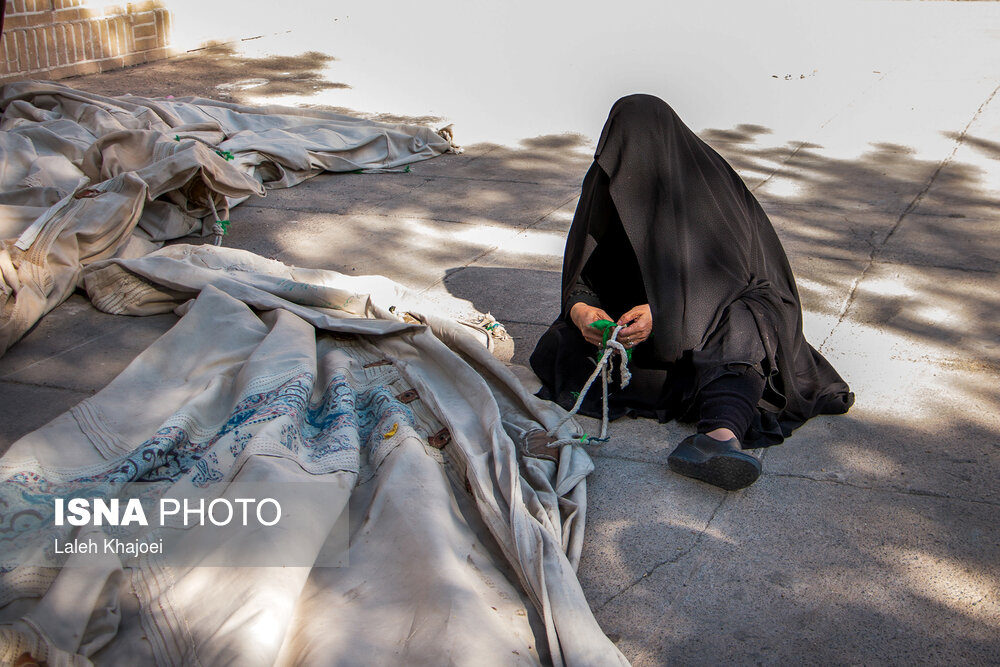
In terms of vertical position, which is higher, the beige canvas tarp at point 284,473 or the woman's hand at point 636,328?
the woman's hand at point 636,328

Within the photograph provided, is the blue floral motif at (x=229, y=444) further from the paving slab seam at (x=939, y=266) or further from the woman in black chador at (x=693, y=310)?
the paving slab seam at (x=939, y=266)

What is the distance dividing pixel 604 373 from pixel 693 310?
0.35 meters

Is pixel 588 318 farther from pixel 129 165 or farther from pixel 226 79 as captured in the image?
pixel 226 79

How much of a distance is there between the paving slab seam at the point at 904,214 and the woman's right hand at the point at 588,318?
1026 mm

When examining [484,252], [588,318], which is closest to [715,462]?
[588,318]

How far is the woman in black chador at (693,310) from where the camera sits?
9.86 feet

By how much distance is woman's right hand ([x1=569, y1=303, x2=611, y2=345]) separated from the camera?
3155 millimetres

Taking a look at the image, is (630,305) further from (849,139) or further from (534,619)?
(849,139)

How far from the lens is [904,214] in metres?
5.22

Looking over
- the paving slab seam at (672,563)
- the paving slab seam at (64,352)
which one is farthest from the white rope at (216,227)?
the paving slab seam at (672,563)

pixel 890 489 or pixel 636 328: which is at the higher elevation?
pixel 636 328

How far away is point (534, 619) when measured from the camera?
2.18 metres

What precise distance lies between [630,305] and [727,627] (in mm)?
1405

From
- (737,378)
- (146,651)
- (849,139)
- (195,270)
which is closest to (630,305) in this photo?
(737,378)
